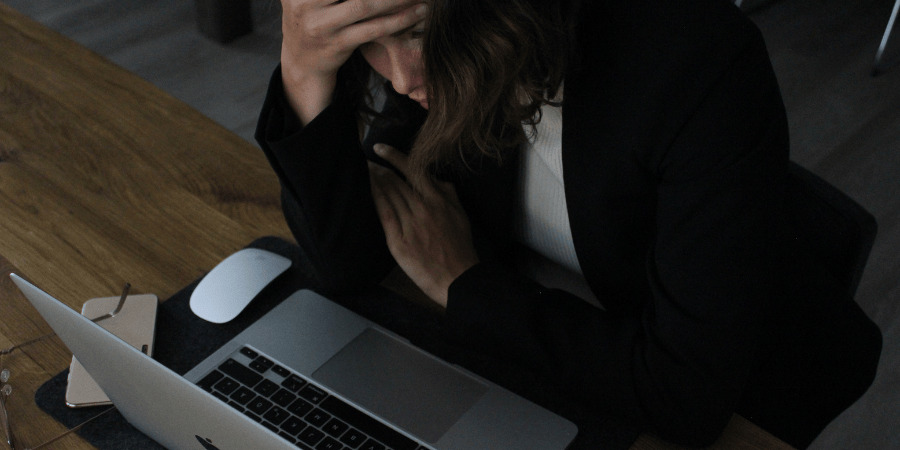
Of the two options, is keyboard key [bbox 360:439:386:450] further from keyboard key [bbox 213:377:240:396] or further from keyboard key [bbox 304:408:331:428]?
keyboard key [bbox 213:377:240:396]

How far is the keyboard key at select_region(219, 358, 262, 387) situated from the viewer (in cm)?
85

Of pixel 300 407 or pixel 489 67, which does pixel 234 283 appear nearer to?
pixel 300 407

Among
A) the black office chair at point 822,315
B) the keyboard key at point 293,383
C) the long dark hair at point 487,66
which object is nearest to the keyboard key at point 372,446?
the keyboard key at point 293,383

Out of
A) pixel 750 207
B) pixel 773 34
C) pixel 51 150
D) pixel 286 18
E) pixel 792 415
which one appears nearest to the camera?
pixel 750 207

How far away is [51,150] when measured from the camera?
1.17m

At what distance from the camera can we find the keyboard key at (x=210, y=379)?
836 mm

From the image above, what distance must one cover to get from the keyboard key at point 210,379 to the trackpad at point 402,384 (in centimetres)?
10

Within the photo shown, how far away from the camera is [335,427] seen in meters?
0.79

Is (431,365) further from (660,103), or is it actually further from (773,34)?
(773,34)

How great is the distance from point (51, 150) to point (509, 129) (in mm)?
694

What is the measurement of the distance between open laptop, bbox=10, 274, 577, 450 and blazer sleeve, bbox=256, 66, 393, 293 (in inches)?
2.5

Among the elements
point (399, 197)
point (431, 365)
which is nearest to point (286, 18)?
point (399, 197)

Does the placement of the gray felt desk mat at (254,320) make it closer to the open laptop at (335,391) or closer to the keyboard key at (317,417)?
the open laptop at (335,391)

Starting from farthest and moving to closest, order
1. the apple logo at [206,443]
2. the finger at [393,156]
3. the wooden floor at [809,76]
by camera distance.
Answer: the wooden floor at [809,76]
the finger at [393,156]
the apple logo at [206,443]
